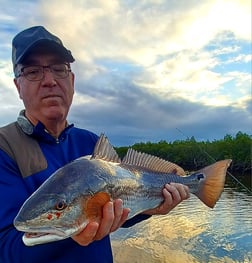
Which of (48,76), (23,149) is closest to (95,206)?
(23,149)

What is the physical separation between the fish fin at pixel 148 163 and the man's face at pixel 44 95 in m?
0.77

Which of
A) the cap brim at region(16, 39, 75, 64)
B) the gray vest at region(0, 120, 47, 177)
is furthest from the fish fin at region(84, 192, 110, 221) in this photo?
the cap brim at region(16, 39, 75, 64)

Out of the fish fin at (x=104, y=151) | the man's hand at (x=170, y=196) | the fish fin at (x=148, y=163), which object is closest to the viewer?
the fish fin at (x=104, y=151)

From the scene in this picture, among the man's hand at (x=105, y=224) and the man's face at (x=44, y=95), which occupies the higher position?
the man's face at (x=44, y=95)

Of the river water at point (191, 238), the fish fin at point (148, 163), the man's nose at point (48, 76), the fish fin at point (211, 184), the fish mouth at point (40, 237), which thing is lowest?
the river water at point (191, 238)

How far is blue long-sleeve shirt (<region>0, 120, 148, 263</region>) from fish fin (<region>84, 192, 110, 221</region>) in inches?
17.1

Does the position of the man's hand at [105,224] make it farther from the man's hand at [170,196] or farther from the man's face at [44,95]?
the man's face at [44,95]

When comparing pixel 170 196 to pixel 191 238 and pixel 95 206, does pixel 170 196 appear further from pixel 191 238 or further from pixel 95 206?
pixel 191 238

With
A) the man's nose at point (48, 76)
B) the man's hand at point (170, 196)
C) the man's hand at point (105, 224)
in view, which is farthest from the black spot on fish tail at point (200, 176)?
the man's nose at point (48, 76)

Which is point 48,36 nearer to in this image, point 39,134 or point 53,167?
point 39,134

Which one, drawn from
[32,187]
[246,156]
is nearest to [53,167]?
[32,187]

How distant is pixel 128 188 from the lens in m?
3.41

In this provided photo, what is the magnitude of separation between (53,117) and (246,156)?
51.6 m

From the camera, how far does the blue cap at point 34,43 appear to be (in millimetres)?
3622
